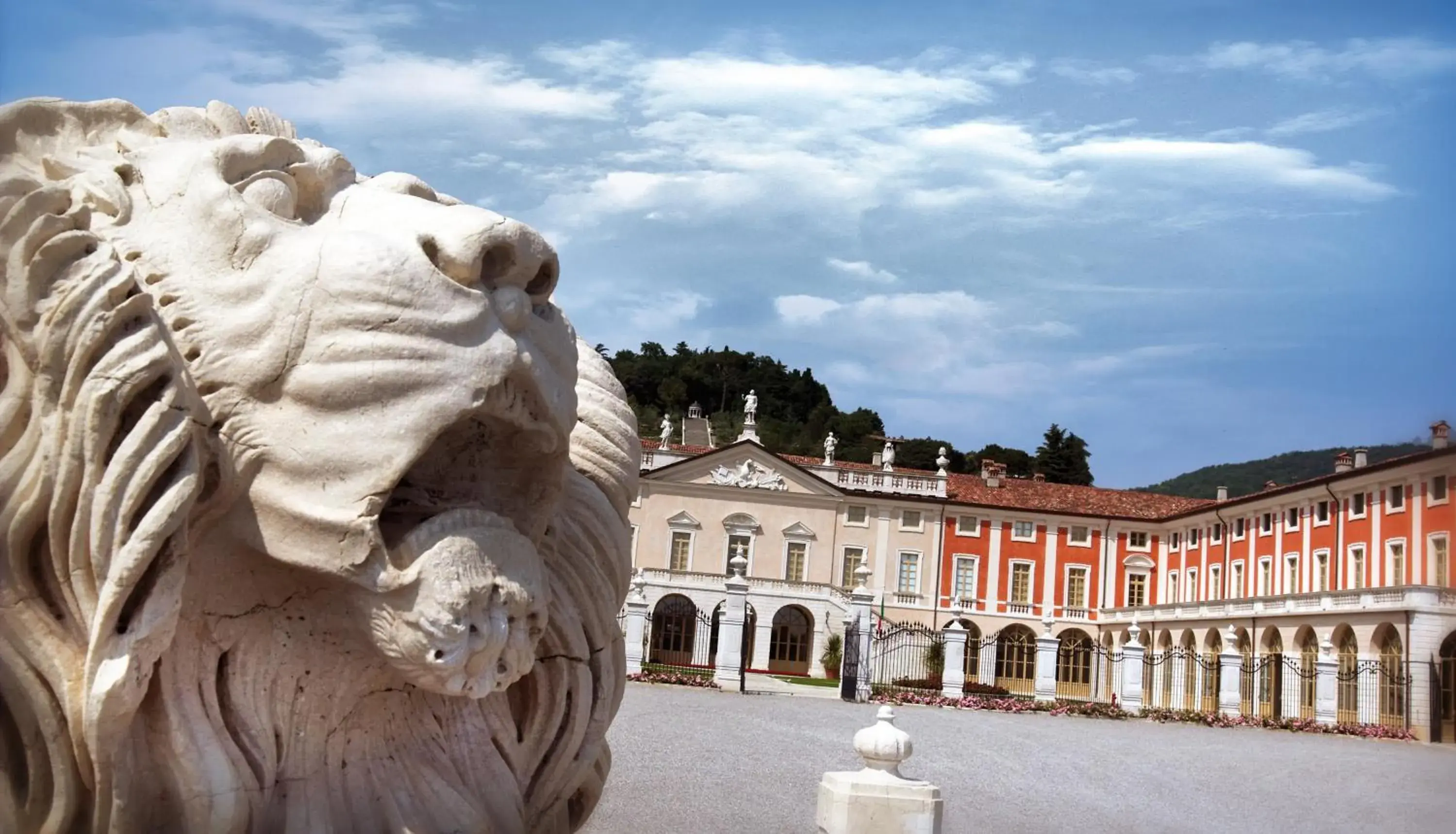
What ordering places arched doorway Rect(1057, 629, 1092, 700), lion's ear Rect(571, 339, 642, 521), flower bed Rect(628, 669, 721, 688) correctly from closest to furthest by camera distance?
lion's ear Rect(571, 339, 642, 521) → flower bed Rect(628, 669, 721, 688) → arched doorway Rect(1057, 629, 1092, 700)

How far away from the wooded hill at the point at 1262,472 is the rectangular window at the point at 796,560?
1298 cm

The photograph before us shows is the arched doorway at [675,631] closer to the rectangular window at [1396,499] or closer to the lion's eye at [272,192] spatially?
the rectangular window at [1396,499]

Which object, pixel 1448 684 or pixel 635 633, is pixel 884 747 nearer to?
pixel 1448 684

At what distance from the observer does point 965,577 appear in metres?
45.1

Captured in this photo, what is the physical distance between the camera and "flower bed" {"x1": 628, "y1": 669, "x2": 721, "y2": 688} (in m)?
19.7

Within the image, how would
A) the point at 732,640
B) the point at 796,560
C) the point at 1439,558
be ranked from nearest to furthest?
the point at 1439,558, the point at 732,640, the point at 796,560

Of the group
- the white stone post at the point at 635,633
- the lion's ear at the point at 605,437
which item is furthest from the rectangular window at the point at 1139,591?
the lion's ear at the point at 605,437

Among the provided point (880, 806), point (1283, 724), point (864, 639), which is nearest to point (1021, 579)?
point (1283, 724)

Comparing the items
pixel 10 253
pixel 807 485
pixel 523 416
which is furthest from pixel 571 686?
pixel 807 485

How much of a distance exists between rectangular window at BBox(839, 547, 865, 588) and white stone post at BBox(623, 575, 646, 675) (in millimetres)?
21438

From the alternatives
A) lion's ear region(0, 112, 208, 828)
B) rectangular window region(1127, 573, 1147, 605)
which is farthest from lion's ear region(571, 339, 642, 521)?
rectangular window region(1127, 573, 1147, 605)

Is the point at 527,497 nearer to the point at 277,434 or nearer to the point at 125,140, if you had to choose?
the point at 277,434

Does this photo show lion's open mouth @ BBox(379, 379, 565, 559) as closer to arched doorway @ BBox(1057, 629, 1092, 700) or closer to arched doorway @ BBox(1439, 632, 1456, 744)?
arched doorway @ BBox(1439, 632, 1456, 744)

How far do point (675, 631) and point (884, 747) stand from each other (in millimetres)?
34971
